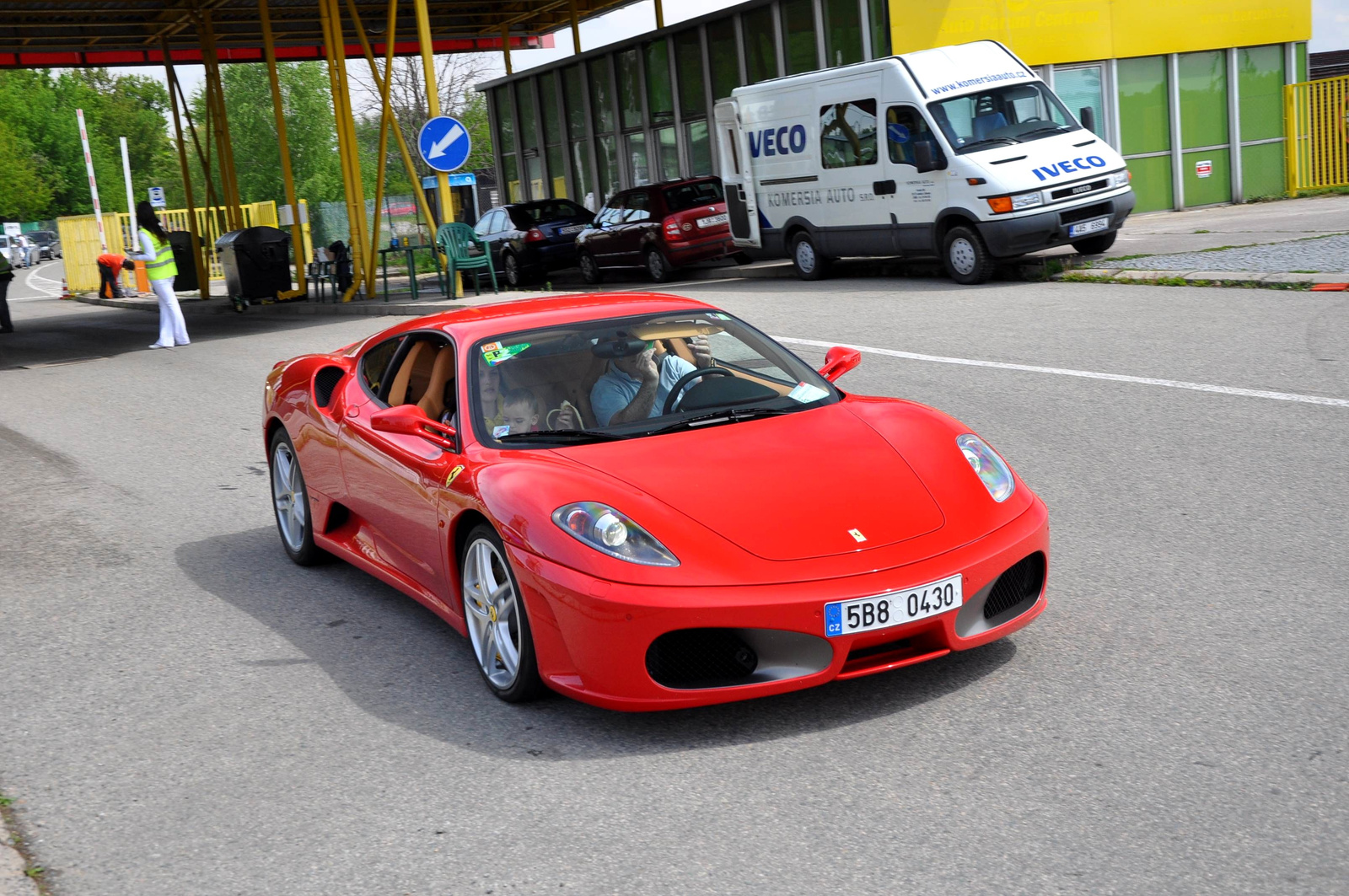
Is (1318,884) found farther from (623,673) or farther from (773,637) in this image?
(623,673)

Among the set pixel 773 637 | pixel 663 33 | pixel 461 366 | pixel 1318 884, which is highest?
pixel 663 33

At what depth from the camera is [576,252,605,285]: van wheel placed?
24.5 meters

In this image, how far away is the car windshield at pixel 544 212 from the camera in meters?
26.4

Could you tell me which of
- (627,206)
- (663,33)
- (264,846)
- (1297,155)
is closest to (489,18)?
(663,33)

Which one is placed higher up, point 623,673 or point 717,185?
point 717,185

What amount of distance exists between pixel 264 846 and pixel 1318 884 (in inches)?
96.6

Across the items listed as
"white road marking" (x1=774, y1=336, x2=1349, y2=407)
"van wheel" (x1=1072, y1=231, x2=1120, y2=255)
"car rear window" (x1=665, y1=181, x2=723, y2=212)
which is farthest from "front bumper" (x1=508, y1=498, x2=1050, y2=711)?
"car rear window" (x1=665, y1=181, x2=723, y2=212)

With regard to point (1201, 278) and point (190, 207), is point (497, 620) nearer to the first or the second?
point (1201, 278)

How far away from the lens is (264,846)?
3.56 m

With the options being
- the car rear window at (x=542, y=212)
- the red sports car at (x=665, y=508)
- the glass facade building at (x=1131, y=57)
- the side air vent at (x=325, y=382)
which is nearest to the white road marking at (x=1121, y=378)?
the red sports car at (x=665, y=508)

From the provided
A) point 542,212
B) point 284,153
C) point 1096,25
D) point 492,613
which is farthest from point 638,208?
point 492,613

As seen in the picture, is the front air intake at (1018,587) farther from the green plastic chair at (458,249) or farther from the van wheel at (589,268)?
the van wheel at (589,268)

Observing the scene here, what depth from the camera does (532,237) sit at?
1025 inches

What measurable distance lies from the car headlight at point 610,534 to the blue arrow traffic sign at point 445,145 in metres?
16.9
